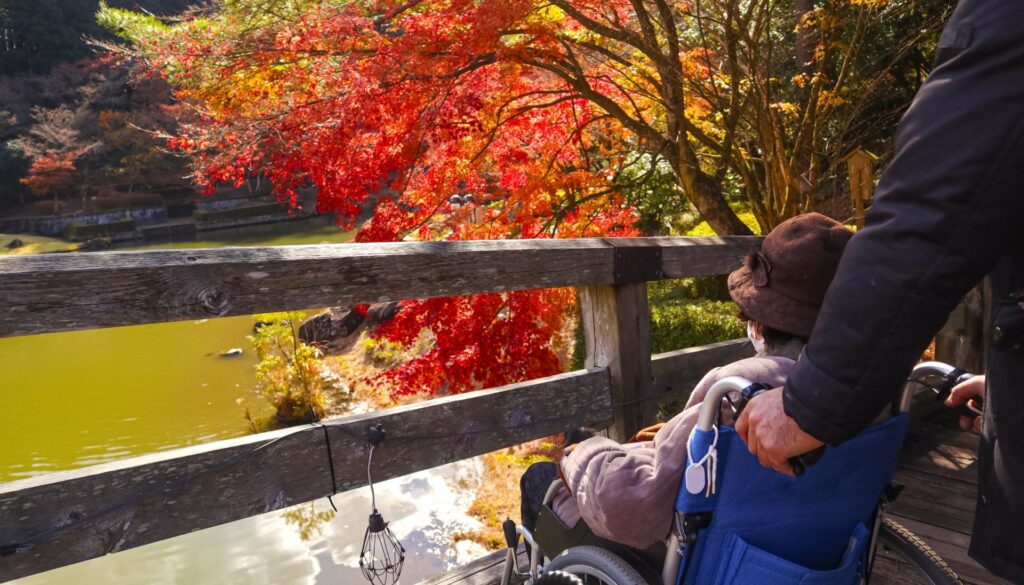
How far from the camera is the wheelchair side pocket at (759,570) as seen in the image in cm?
118

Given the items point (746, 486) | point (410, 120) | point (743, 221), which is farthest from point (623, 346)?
point (743, 221)

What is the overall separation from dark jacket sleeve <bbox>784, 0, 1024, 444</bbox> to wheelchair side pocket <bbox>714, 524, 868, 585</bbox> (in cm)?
36

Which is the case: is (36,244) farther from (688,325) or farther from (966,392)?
(966,392)

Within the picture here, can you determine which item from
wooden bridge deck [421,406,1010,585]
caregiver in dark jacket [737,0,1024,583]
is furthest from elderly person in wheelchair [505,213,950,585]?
wooden bridge deck [421,406,1010,585]

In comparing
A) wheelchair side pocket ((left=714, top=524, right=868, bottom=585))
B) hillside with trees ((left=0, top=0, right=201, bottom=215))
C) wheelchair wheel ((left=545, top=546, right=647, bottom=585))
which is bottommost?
wheelchair wheel ((left=545, top=546, right=647, bottom=585))

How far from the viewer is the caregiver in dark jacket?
80 cm

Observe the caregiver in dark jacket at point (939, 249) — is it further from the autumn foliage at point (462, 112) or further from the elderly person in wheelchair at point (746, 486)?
the autumn foliage at point (462, 112)

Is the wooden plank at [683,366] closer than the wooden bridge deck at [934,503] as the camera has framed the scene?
No

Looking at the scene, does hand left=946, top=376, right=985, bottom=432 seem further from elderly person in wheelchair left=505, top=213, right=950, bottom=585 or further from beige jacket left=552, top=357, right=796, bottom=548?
beige jacket left=552, top=357, right=796, bottom=548

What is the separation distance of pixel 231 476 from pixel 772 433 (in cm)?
116

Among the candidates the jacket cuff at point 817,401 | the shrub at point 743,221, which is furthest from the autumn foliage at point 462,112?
the jacket cuff at point 817,401

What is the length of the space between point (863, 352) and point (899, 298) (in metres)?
0.08

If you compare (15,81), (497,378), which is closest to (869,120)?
(497,378)

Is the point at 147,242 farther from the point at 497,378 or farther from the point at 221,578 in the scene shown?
the point at 497,378
